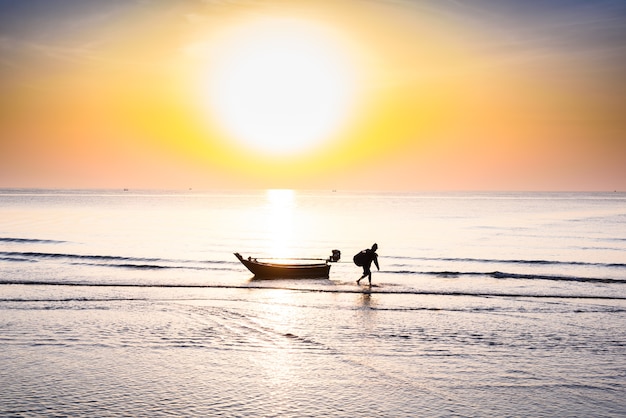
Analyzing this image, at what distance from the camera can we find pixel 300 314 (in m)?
22.3

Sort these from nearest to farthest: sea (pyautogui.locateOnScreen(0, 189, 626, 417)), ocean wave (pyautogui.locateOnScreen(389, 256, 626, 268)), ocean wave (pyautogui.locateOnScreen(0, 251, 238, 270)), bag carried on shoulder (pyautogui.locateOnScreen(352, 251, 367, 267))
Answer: sea (pyautogui.locateOnScreen(0, 189, 626, 417)) → bag carried on shoulder (pyautogui.locateOnScreen(352, 251, 367, 267)) → ocean wave (pyautogui.locateOnScreen(0, 251, 238, 270)) → ocean wave (pyautogui.locateOnScreen(389, 256, 626, 268))

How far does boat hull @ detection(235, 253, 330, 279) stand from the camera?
33500 millimetres

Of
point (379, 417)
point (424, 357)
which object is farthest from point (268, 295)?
point (379, 417)

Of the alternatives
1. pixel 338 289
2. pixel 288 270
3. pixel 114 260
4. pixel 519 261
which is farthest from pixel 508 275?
pixel 114 260

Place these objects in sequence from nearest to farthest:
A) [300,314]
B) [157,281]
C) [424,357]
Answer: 1. [424,357]
2. [300,314]
3. [157,281]

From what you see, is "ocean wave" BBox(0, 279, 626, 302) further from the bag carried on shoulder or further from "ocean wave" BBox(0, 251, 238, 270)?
"ocean wave" BBox(0, 251, 238, 270)

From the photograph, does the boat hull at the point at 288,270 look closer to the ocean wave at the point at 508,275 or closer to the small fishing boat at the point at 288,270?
the small fishing boat at the point at 288,270

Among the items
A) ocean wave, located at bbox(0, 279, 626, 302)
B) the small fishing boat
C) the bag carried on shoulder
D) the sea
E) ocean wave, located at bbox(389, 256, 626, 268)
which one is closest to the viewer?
the sea

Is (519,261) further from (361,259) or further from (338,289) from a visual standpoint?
(338,289)

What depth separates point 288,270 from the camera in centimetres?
3366

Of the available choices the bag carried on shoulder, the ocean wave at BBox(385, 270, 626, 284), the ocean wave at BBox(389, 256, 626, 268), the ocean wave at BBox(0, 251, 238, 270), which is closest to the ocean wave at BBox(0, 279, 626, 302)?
the bag carried on shoulder

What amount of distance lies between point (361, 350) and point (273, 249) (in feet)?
126

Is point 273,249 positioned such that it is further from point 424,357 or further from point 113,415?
point 113,415

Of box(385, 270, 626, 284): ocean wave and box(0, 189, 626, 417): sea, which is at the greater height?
box(385, 270, 626, 284): ocean wave
